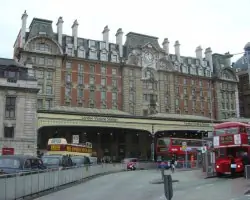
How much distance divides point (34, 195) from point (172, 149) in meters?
36.6

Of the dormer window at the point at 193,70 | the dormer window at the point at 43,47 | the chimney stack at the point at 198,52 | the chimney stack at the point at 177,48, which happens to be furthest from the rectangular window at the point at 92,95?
the chimney stack at the point at 198,52

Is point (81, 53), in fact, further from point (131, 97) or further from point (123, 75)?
point (131, 97)

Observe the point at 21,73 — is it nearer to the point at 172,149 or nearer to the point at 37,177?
the point at 172,149

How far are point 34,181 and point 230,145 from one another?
1703 cm

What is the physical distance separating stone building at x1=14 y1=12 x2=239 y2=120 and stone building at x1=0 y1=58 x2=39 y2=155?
21354 mm

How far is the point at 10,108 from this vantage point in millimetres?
46125

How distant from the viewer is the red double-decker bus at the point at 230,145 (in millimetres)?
28203

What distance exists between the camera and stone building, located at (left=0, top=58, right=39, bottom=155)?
149 feet

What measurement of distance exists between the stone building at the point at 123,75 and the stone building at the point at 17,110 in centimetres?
2135

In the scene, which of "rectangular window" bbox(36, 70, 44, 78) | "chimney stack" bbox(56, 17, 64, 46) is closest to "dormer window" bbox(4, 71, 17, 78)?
"rectangular window" bbox(36, 70, 44, 78)

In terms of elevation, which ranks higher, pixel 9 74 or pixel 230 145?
pixel 9 74

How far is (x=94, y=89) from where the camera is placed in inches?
2997

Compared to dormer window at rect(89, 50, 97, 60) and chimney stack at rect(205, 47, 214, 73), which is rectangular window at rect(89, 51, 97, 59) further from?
chimney stack at rect(205, 47, 214, 73)

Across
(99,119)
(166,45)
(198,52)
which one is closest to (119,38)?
(166,45)
